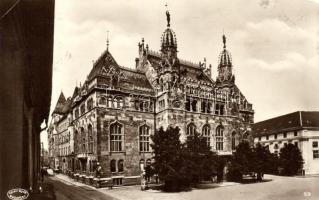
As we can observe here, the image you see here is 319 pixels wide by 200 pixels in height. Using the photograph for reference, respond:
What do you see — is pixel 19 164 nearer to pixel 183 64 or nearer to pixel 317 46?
pixel 317 46

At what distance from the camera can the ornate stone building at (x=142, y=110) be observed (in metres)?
21.0

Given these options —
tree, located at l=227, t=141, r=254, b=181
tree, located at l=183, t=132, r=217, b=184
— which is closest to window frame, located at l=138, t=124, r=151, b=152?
tree, located at l=183, t=132, r=217, b=184

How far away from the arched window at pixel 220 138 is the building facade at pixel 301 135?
25.8ft

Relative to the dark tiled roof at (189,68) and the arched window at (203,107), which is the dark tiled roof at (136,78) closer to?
the dark tiled roof at (189,68)

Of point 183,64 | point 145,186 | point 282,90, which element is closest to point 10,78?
point 282,90

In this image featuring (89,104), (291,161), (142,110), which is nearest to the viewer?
(89,104)

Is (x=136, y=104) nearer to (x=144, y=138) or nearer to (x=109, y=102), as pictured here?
(x=109, y=102)

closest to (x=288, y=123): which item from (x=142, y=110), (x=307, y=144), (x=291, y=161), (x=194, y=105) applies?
(x=307, y=144)

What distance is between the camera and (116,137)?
2142cm

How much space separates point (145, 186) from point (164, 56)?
1045 cm

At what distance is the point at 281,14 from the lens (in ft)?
35.8

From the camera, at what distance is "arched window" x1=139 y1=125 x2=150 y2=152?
22.6 metres

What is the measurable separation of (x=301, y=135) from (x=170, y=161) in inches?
769

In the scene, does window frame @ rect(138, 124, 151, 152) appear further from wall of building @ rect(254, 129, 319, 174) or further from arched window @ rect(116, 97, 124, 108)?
wall of building @ rect(254, 129, 319, 174)
